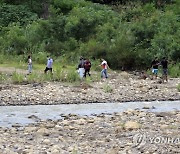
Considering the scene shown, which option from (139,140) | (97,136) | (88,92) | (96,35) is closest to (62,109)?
(88,92)

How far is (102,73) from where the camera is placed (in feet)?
89.5

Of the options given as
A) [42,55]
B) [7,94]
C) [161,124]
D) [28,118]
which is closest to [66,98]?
[7,94]

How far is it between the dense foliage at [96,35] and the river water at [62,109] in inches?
434

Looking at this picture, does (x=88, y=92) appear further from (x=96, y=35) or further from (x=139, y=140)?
(x=96, y=35)

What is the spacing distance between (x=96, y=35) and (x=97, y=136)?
21820 mm

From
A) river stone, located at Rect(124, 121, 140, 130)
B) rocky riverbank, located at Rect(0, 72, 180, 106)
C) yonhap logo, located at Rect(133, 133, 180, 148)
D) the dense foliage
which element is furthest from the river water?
the dense foliage

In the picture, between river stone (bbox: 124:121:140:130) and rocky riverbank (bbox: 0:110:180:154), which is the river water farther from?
river stone (bbox: 124:121:140:130)

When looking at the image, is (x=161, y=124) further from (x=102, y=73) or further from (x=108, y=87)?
(x=102, y=73)

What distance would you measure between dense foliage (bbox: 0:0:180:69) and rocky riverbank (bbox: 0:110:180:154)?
15.3 m

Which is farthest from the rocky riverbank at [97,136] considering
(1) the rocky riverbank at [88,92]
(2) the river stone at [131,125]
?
(1) the rocky riverbank at [88,92]

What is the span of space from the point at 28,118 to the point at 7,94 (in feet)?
16.1

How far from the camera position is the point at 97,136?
1401cm

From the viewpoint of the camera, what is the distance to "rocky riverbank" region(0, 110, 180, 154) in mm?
12172

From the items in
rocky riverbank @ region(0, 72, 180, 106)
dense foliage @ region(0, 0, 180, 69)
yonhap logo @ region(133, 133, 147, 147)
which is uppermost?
dense foliage @ region(0, 0, 180, 69)
